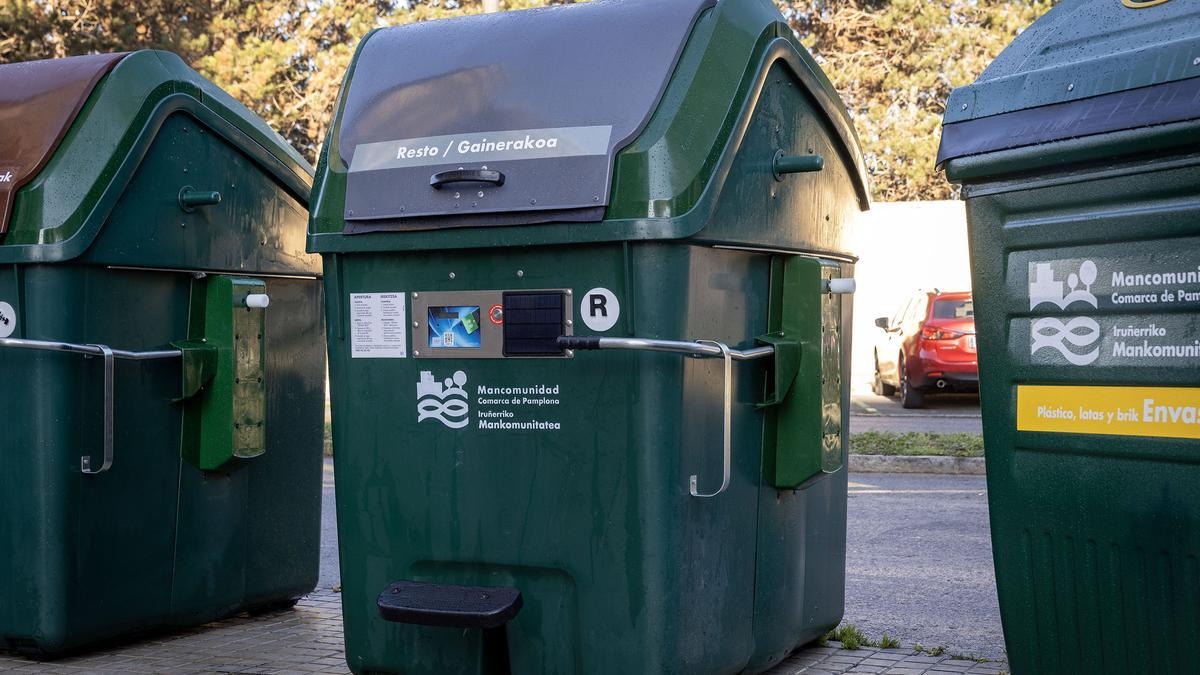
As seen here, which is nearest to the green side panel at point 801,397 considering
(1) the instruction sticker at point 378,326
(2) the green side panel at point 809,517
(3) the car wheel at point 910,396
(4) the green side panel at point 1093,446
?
(2) the green side panel at point 809,517

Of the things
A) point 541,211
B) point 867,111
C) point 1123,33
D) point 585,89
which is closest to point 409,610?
point 541,211

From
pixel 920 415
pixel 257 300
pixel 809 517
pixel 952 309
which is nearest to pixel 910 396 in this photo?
pixel 920 415

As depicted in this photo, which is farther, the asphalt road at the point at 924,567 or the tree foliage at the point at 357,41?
the tree foliage at the point at 357,41

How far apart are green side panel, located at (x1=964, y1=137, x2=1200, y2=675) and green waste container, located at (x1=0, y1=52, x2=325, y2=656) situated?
3.01 metres

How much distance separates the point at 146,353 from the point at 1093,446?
3.38 meters

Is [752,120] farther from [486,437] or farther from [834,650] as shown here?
[834,650]

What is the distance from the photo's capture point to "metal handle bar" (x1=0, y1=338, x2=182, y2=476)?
A: 15.5 ft

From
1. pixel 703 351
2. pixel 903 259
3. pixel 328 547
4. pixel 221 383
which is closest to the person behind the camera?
pixel 703 351

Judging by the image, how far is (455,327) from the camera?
13.4ft

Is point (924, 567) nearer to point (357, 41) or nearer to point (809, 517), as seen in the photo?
point (809, 517)

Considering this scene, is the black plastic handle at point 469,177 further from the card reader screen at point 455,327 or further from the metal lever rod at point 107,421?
the metal lever rod at point 107,421

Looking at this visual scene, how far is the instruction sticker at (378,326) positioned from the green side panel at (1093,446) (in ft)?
5.56

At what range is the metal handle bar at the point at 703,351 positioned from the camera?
12.1ft

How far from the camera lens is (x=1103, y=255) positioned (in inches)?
134
